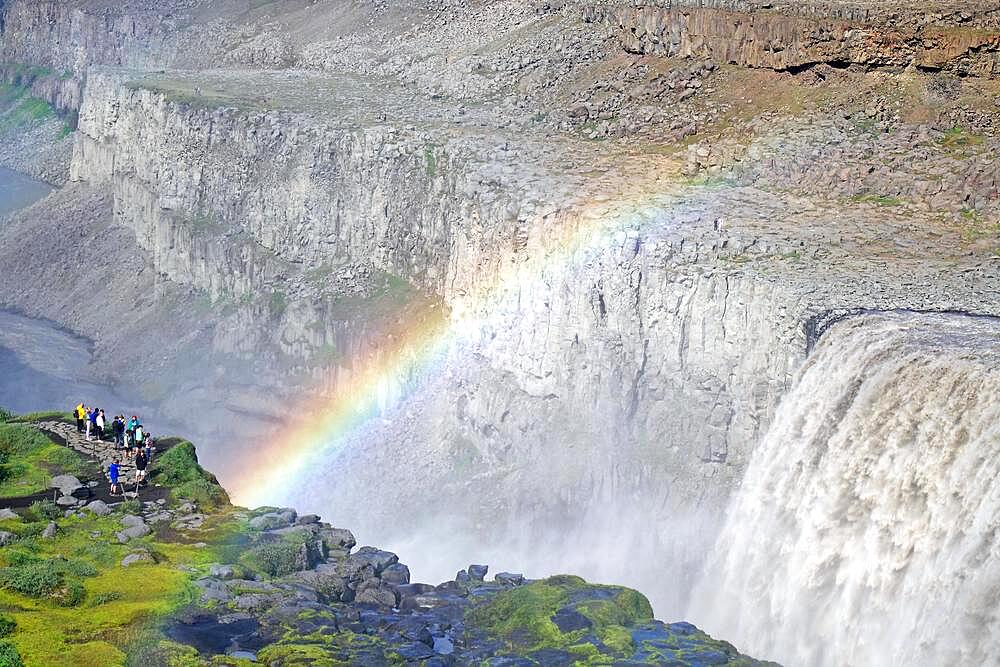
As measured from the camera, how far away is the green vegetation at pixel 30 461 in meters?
66.1

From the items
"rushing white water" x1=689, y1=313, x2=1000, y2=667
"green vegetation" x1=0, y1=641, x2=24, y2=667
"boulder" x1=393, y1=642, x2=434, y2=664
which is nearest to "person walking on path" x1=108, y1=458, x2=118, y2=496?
"boulder" x1=393, y1=642, x2=434, y2=664

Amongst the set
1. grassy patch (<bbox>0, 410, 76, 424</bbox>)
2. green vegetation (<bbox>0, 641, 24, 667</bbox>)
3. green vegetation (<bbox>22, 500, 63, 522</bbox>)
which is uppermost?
grassy patch (<bbox>0, 410, 76, 424</bbox>)

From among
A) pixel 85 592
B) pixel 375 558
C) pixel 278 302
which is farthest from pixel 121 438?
pixel 278 302

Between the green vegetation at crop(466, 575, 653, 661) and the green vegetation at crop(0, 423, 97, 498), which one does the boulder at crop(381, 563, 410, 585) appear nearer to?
the green vegetation at crop(466, 575, 653, 661)

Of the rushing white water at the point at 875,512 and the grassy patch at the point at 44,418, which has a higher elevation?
the rushing white water at the point at 875,512

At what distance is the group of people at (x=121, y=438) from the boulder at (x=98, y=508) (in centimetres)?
186

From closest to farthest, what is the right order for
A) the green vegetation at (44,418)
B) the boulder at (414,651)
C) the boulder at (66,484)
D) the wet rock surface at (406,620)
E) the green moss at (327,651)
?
the green moss at (327,651) < the wet rock surface at (406,620) < the boulder at (414,651) < the boulder at (66,484) < the green vegetation at (44,418)

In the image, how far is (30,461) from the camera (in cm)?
6888

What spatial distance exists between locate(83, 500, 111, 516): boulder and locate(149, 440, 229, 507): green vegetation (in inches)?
129

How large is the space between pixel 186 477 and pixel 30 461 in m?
6.17

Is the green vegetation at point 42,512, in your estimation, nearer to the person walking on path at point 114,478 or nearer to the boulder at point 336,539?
the person walking on path at point 114,478

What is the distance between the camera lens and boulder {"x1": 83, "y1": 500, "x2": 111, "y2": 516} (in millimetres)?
63438

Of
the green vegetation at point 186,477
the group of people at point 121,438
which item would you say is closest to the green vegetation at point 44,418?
the group of people at point 121,438

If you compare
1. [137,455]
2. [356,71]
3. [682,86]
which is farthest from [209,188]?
[137,455]
